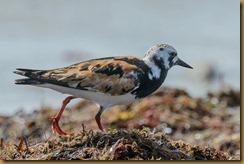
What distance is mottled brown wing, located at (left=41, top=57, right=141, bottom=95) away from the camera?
6.31m

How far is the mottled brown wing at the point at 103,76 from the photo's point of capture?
6308 millimetres

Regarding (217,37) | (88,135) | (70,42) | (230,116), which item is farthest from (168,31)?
(88,135)

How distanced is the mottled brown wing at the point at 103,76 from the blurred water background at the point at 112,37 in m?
5.10

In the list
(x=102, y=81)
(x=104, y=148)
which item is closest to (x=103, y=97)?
(x=102, y=81)

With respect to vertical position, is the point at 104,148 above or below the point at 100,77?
below

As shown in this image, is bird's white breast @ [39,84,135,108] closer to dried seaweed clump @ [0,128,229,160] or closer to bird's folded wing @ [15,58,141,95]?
bird's folded wing @ [15,58,141,95]

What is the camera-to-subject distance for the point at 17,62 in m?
13.8

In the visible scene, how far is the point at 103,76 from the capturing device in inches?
250

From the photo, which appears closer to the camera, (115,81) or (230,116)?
(115,81)

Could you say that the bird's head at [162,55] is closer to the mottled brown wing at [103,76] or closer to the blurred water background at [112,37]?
the mottled brown wing at [103,76]

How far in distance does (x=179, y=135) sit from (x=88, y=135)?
387 centimetres

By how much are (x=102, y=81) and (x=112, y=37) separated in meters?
9.66

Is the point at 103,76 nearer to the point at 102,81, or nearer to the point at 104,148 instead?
the point at 102,81

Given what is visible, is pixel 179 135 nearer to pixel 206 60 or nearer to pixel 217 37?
pixel 206 60
